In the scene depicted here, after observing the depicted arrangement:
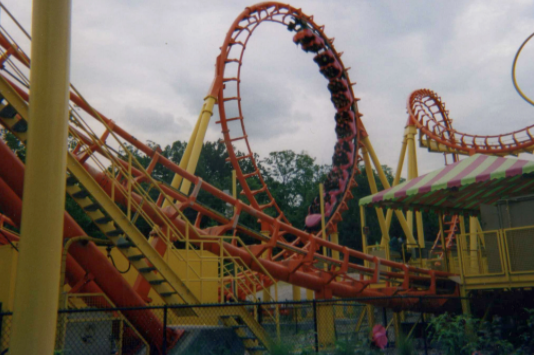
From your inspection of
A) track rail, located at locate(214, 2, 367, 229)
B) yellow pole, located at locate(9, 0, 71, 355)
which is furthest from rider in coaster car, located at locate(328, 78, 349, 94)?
yellow pole, located at locate(9, 0, 71, 355)

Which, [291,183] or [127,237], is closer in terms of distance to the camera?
[127,237]

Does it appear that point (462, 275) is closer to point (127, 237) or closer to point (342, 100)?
point (127, 237)

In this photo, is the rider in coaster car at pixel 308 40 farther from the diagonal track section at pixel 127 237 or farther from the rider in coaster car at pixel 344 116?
the diagonal track section at pixel 127 237

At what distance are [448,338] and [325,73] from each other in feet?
49.4

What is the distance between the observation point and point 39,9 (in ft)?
15.4

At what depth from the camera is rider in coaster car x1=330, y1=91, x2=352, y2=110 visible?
21047mm

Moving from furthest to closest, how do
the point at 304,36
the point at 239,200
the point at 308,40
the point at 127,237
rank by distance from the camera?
the point at 308,40, the point at 304,36, the point at 239,200, the point at 127,237

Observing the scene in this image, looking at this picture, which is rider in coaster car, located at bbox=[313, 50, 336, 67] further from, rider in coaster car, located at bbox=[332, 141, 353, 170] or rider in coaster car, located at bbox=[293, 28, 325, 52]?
rider in coaster car, located at bbox=[332, 141, 353, 170]

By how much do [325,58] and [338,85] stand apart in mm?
1195

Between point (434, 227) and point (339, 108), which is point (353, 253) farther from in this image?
point (434, 227)

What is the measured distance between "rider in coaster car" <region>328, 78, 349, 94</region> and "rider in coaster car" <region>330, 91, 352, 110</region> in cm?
15

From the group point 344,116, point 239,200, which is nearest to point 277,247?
point 239,200

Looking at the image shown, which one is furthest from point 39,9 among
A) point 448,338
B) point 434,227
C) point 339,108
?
point 434,227

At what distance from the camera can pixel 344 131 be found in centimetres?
2094
